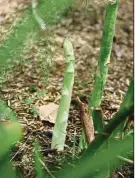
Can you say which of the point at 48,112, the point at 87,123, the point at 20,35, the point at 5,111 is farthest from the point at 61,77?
the point at 20,35

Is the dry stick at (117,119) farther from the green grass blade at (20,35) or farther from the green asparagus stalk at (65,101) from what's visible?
the green asparagus stalk at (65,101)

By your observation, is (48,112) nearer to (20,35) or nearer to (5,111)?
(5,111)

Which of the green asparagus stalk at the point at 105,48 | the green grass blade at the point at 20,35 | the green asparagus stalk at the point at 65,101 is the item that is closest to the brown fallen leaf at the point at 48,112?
the green asparagus stalk at the point at 65,101

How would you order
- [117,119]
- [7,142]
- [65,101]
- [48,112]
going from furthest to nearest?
[48,112] < [65,101] < [117,119] < [7,142]

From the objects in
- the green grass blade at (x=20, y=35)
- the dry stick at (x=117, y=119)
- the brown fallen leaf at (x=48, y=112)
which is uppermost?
the green grass blade at (x=20, y=35)

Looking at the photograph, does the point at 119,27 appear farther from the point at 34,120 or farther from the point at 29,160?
the point at 29,160

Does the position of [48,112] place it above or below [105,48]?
below
